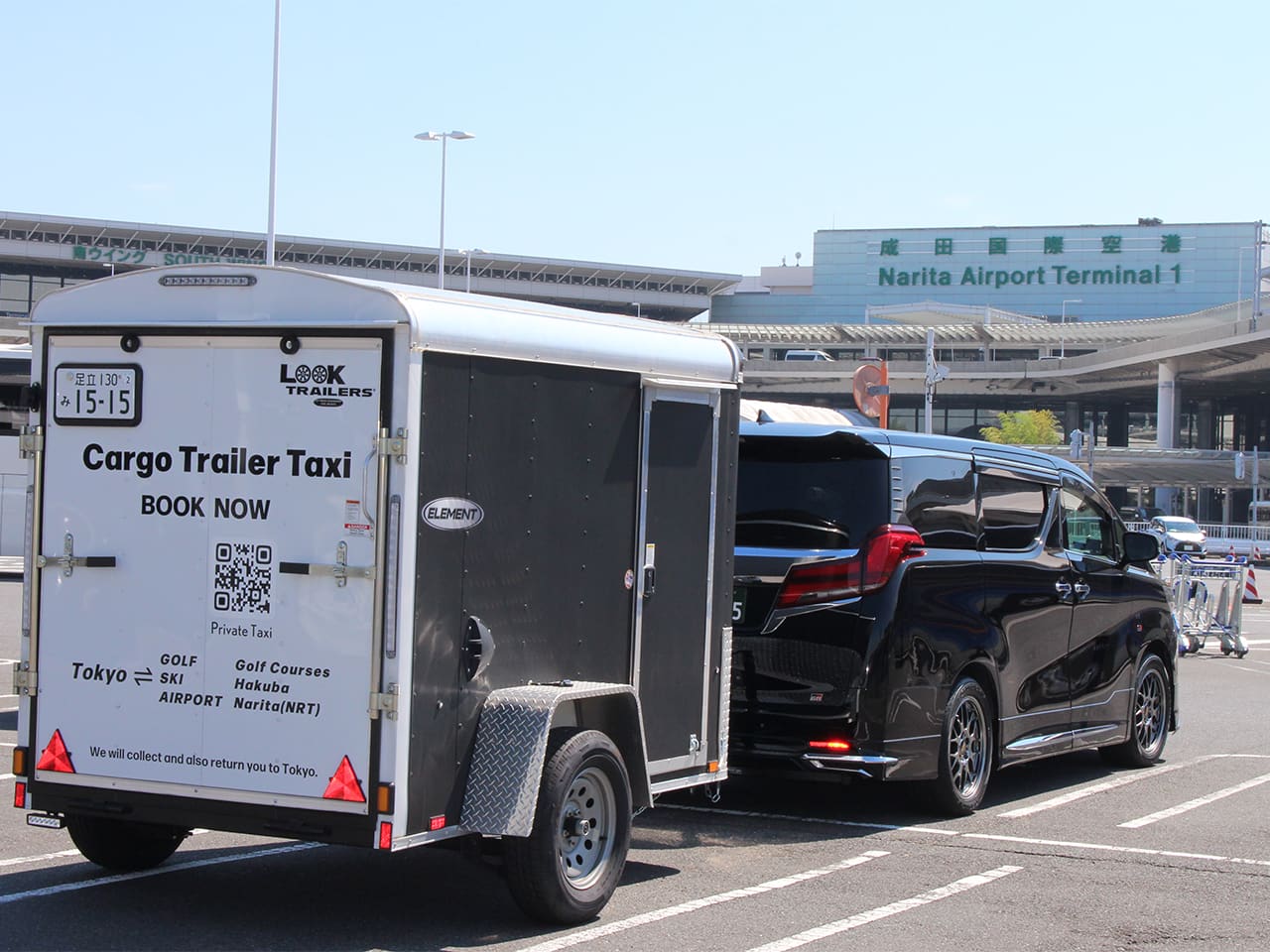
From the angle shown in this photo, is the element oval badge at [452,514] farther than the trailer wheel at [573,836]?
No

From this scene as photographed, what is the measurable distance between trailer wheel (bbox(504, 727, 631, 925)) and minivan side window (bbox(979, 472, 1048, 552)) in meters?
3.56

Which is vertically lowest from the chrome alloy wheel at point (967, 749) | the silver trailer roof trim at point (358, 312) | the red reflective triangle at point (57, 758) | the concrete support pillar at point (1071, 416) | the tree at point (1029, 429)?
the chrome alloy wheel at point (967, 749)

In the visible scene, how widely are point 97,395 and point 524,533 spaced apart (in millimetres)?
1856

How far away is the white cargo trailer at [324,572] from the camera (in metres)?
6.14

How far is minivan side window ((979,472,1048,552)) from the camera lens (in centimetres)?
969

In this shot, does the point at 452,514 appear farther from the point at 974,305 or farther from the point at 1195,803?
the point at 974,305

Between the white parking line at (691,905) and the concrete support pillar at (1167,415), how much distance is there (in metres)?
75.9

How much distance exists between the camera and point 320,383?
625cm

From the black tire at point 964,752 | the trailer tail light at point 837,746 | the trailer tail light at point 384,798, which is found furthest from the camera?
the black tire at point 964,752

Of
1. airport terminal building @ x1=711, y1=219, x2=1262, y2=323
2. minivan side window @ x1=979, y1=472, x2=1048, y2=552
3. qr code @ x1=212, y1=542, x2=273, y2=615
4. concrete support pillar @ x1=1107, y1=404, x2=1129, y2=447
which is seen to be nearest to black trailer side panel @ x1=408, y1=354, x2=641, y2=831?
qr code @ x1=212, y1=542, x2=273, y2=615

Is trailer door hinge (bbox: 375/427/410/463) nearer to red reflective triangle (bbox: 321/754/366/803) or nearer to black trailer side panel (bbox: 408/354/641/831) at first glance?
black trailer side panel (bbox: 408/354/641/831)

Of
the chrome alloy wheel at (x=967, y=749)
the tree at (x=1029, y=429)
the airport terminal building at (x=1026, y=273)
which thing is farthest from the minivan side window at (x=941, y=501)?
the airport terminal building at (x=1026, y=273)

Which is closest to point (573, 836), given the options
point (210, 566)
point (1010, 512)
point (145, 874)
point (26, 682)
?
point (210, 566)

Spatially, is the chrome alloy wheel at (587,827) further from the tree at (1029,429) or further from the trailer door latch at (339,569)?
the tree at (1029,429)
